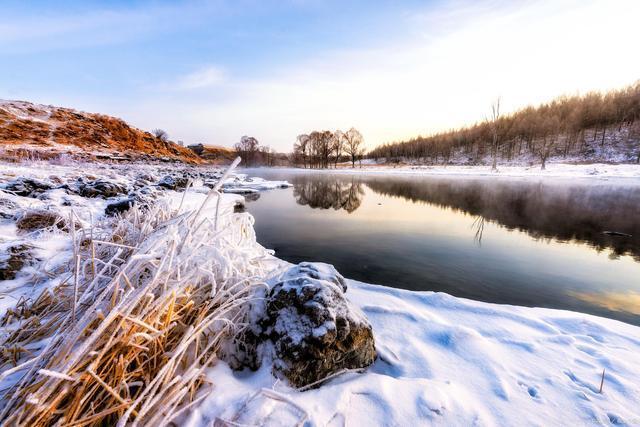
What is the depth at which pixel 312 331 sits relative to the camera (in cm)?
132

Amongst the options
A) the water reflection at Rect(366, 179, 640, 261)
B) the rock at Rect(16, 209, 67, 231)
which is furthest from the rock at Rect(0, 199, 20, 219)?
the water reflection at Rect(366, 179, 640, 261)

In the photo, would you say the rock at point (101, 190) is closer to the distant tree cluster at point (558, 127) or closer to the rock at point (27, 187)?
the rock at point (27, 187)

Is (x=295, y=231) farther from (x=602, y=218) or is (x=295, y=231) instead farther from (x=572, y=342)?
(x=602, y=218)

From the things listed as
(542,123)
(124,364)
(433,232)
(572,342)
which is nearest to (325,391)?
(124,364)

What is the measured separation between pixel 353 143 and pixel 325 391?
5814cm

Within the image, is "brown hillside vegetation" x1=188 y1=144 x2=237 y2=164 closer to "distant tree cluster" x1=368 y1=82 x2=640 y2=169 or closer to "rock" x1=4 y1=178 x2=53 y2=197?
"distant tree cluster" x1=368 y1=82 x2=640 y2=169

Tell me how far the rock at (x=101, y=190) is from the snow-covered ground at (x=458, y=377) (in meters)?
3.85

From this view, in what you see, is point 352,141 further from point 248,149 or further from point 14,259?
point 14,259

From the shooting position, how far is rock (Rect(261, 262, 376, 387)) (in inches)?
50.0

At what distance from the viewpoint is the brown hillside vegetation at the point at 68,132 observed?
29.8 meters

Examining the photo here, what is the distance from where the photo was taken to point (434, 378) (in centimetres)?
Answer: 138

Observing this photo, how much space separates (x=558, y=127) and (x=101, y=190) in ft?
189

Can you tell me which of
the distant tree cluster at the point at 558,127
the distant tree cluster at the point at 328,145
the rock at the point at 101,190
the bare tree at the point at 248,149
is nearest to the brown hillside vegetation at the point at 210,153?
the bare tree at the point at 248,149

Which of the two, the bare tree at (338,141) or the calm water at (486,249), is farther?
the bare tree at (338,141)
